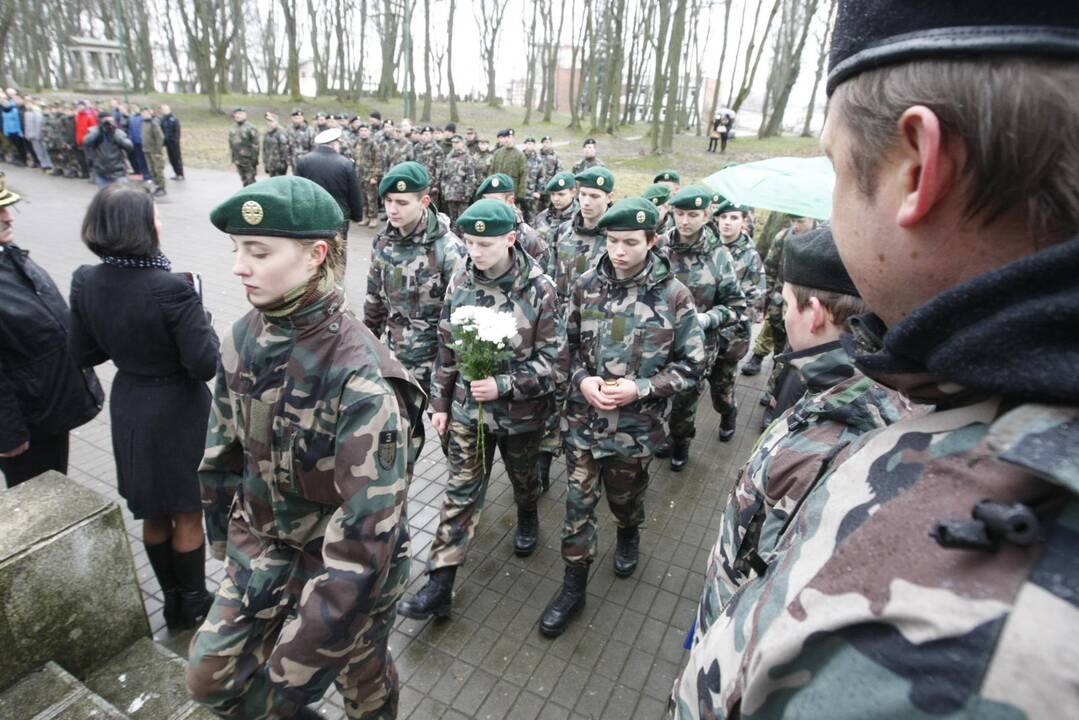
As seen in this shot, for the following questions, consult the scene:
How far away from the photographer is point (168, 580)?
3643 mm

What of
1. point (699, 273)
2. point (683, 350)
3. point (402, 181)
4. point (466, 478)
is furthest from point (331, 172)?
point (683, 350)

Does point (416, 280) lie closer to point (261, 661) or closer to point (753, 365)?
point (261, 661)

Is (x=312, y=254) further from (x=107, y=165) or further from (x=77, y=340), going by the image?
(x=107, y=165)

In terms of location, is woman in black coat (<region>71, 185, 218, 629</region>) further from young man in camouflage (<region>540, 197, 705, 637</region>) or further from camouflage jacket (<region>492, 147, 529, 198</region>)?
camouflage jacket (<region>492, 147, 529, 198</region>)

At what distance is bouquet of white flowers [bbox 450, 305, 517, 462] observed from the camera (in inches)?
140

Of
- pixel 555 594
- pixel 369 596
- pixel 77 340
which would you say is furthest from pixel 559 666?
pixel 77 340

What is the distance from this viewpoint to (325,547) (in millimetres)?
2137

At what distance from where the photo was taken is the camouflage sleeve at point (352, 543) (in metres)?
2.05

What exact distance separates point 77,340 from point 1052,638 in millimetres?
4121

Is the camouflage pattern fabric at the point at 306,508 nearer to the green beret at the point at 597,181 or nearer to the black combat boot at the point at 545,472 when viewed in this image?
the black combat boot at the point at 545,472

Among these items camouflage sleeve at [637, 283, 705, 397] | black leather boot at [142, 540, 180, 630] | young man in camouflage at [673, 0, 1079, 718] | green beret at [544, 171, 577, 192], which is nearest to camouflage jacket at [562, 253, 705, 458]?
camouflage sleeve at [637, 283, 705, 397]

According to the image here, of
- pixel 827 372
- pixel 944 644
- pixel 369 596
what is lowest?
pixel 369 596

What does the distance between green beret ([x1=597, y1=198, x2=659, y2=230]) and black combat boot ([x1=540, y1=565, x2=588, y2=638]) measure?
2225 mm

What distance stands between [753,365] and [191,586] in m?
6.94
